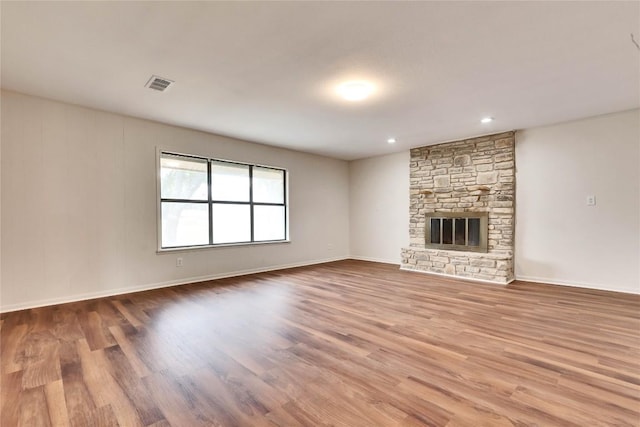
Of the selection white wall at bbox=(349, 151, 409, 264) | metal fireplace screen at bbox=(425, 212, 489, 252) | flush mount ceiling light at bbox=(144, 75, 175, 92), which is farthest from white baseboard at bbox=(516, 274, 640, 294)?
flush mount ceiling light at bbox=(144, 75, 175, 92)

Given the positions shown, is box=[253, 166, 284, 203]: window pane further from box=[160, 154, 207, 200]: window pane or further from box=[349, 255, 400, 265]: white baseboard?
box=[349, 255, 400, 265]: white baseboard

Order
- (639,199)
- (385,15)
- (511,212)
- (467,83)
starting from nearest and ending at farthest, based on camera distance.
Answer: (385,15), (467,83), (639,199), (511,212)

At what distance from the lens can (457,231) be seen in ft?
17.9

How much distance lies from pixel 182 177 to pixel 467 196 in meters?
4.98

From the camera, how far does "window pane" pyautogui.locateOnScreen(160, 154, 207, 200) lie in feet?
14.9

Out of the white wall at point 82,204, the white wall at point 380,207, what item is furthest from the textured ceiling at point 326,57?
the white wall at point 380,207

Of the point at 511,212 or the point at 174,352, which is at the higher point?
the point at 511,212

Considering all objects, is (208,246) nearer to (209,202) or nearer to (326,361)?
(209,202)

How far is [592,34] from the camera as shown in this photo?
2.26m

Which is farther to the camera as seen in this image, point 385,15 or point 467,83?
point 467,83

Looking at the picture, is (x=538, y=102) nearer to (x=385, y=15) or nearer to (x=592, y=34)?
(x=592, y=34)

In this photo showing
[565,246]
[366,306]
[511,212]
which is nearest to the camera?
[366,306]

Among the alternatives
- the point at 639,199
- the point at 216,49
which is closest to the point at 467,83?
the point at 216,49

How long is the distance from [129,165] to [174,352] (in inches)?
118
